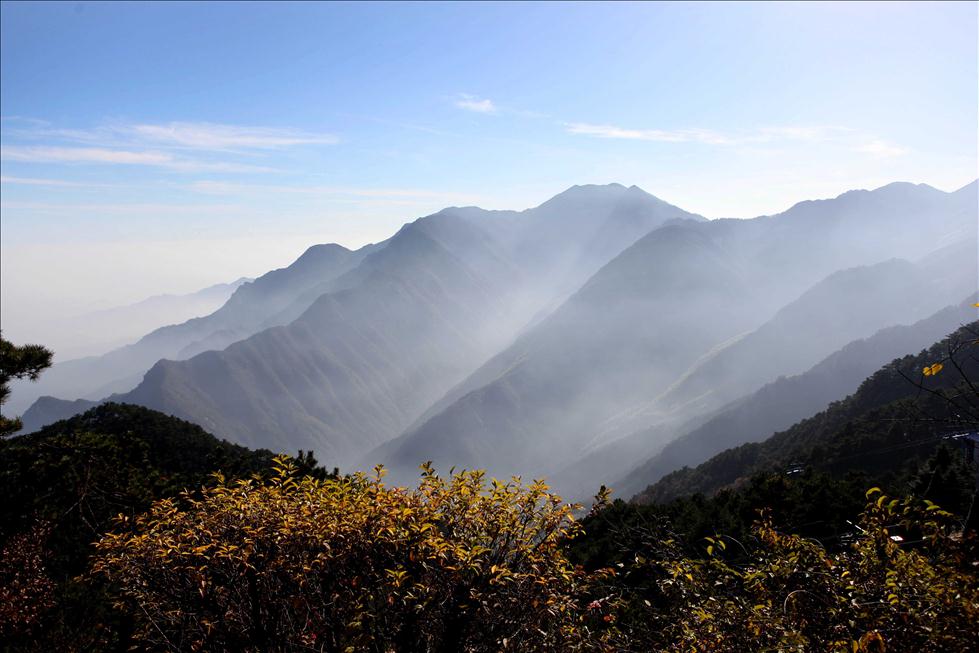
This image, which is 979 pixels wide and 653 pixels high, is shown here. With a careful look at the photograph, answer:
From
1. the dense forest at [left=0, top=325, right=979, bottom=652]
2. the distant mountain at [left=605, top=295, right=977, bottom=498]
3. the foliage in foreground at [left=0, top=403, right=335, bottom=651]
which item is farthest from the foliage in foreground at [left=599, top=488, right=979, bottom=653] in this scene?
the distant mountain at [left=605, top=295, right=977, bottom=498]

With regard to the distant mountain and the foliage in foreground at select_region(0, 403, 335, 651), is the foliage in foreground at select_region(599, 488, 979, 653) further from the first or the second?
the distant mountain

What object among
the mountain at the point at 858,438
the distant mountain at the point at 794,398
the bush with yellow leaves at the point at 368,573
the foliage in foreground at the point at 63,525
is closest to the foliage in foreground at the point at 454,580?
the bush with yellow leaves at the point at 368,573

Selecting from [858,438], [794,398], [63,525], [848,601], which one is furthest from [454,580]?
[794,398]

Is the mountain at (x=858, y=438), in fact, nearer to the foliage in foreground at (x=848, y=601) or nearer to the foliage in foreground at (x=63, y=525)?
the foliage in foreground at (x=848, y=601)

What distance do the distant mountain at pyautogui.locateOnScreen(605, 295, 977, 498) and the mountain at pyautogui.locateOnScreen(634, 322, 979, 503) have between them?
39619mm

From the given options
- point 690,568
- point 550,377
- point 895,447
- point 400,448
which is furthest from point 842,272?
point 690,568

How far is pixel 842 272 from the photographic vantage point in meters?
185

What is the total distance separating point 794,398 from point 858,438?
79469mm

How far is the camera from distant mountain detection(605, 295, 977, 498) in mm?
107188

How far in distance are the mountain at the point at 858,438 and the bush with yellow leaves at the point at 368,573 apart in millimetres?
24095

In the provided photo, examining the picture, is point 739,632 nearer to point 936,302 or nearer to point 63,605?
point 63,605

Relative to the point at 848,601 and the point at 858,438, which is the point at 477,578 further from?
the point at 858,438

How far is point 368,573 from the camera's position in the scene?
596 cm

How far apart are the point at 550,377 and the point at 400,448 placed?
55806mm
